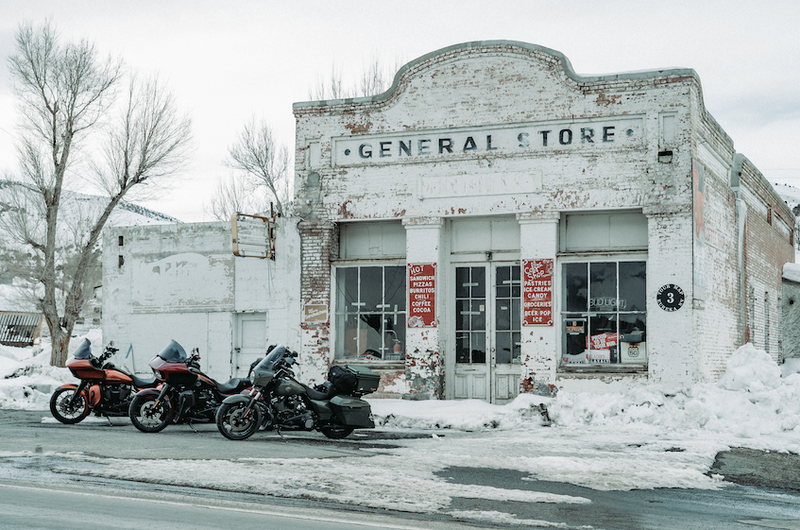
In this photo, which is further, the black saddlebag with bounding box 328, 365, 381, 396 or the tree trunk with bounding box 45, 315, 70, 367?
the tree trunk with bounding box 45, 315, 70, 367

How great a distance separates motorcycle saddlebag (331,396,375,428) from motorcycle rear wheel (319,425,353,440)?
0.16 metres

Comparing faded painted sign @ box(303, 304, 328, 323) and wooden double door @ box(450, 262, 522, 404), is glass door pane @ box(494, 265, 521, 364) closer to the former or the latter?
wooden double door @ box(450, 262, 522, 404)

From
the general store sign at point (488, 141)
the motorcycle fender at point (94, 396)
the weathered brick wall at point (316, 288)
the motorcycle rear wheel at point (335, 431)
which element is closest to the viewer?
the motorcycle rear wheel at point (335, 431)

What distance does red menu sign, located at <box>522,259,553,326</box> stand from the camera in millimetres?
15938

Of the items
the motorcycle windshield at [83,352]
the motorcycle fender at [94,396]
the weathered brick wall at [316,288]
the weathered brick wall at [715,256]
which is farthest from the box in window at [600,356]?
the motorcycle windshield at [83,352]

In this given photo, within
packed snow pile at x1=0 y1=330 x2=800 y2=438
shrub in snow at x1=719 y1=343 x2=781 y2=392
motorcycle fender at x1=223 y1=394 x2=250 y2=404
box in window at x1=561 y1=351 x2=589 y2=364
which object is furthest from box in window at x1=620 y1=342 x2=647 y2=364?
motorcycle fender at x1=223 y1=394 x2=250 y2=404

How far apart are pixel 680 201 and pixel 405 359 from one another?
19.5 ft

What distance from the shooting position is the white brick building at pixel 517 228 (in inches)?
608

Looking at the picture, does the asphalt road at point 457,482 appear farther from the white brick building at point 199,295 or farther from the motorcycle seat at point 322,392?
the white brick building at point 199,295

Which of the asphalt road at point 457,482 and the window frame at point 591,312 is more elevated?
the window frame at point 591,312

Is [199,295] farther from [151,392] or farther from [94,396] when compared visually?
[151,392]

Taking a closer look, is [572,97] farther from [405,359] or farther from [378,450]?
[378,450]

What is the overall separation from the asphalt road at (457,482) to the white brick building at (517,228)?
4.24m

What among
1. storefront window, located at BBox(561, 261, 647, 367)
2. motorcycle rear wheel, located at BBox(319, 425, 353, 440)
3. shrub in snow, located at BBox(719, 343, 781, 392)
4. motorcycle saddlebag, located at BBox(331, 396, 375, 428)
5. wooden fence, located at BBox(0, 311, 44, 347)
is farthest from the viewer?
wooden fence, located at BBox(0, 311, 44, 347)
